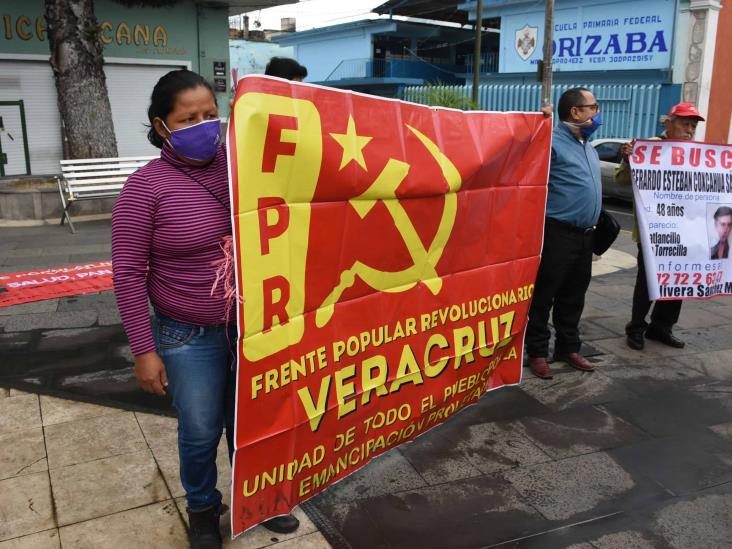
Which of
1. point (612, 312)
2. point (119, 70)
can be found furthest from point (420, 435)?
point (119, 70)

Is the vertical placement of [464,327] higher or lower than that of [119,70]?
lower

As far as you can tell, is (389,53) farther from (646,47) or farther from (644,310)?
(644,310)

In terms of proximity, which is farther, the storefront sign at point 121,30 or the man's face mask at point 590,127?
the storefront sign at point 121,30

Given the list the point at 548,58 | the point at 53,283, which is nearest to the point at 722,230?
the point at 53,283

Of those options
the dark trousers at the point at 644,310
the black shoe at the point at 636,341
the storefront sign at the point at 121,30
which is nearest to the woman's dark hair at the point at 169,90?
the dark trousers at the point at 644,310

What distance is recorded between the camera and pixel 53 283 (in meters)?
6.90

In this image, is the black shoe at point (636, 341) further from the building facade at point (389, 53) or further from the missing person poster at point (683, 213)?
the building facade at point (389, 53)

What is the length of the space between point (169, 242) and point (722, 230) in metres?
4.49

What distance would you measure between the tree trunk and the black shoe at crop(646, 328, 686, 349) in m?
8.88

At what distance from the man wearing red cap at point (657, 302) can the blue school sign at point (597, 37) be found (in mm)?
16865

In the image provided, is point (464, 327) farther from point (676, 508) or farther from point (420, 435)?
point (676, 508)

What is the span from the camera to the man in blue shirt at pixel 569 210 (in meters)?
4.53

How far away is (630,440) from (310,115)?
103 inches

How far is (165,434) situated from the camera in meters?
3.76
